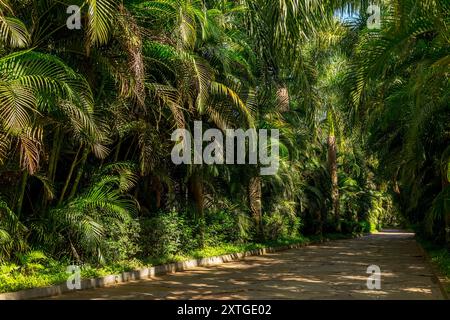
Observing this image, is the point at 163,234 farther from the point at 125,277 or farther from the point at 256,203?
the point at 256,203

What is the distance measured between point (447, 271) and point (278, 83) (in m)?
6.76

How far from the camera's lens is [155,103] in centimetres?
1220

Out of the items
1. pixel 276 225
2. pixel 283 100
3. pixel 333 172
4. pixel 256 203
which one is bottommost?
pixel 276 225

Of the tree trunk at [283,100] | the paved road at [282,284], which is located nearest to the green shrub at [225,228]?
the paved road at [282,284]

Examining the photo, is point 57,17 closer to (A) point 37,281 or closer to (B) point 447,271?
(A) point 37,281

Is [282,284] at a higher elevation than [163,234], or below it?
below

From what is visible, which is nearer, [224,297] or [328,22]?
[328,22]

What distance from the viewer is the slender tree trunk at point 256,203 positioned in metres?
20.5

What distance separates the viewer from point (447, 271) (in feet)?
38.7

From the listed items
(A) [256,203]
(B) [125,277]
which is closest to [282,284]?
(B) [125,277]

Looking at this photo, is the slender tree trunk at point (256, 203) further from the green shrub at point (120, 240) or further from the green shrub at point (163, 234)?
the green shrub at point (120, 240)

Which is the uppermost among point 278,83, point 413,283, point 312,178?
point 278,83

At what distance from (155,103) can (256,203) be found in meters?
9.72

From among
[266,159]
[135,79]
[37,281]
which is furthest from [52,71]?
[266,159]
